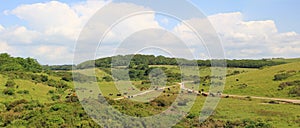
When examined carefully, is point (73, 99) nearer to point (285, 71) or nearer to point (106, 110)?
point (106, 110)

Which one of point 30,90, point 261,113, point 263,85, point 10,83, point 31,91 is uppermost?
point 10,83

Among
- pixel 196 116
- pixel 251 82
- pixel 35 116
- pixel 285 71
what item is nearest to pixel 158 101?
pixel 196 116

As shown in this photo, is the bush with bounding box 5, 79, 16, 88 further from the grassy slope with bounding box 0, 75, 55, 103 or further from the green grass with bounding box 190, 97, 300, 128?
the green grass with bounding box 190, 97, 300, 128

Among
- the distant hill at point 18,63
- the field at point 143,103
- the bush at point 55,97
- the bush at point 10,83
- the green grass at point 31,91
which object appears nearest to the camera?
the field at point 143,103

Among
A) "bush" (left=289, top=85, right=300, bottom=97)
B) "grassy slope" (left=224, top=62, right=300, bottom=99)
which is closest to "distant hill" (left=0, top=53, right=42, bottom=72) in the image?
"grassy slope" (left=224, top=62, right=300, bottom=99)

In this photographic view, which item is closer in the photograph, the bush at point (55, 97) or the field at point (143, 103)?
the field at point (143, 103)

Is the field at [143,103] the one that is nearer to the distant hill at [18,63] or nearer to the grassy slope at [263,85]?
the grassy slope at [263,85]

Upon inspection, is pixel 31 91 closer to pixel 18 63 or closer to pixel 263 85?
pixel 18 63

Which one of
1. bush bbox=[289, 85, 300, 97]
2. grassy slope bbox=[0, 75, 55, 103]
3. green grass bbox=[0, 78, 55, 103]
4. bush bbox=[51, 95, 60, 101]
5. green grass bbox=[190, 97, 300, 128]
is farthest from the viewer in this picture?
bush bbox=[289, 85, 300, 97]

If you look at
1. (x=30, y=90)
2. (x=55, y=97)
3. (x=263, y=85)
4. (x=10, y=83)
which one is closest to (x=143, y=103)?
(x=55, y=97)

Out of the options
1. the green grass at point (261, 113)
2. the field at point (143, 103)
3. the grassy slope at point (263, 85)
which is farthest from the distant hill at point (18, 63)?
the green grass at point (261, 113)

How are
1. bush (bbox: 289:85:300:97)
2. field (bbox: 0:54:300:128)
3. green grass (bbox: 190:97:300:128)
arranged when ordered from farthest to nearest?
bush (bbox: 289:85:300:97) < green grass (bbox: 190:97:300:128) < field (bbox: 0:54:300:128)
